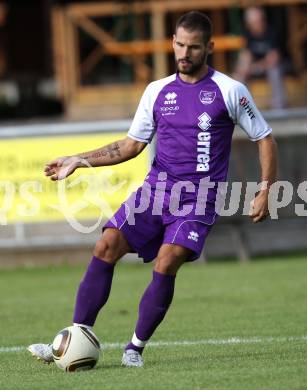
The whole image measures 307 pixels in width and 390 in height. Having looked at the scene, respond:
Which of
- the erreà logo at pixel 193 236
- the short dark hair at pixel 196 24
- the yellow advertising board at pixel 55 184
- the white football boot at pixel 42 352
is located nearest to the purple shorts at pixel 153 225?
the erreà logo at pixel 193 236

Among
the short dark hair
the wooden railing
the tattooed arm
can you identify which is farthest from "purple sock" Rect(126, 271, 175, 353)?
the wooden railing

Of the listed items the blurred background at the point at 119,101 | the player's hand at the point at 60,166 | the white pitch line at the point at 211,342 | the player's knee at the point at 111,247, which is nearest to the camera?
the player's knee at the point at 111,247

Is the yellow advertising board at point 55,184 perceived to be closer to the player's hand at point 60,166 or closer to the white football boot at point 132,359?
the player's hand at point 60,166

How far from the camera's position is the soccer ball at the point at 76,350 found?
25.0 ft

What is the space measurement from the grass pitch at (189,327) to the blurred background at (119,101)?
55cm

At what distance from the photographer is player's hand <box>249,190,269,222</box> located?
765 cm

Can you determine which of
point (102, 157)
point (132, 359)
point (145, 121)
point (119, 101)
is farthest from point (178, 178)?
point (119, 101)

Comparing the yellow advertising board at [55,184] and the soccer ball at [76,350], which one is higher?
the soccer ball at [76,350]

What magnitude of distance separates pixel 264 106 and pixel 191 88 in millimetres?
10577

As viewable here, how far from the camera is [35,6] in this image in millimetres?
31516

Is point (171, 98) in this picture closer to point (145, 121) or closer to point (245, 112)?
point (145, 121)

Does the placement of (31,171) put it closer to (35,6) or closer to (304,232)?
(304,232)

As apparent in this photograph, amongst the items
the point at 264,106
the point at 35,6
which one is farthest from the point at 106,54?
the point at 35,6

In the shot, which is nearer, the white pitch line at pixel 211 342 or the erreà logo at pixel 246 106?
the erreà logo at pixel 246 106
